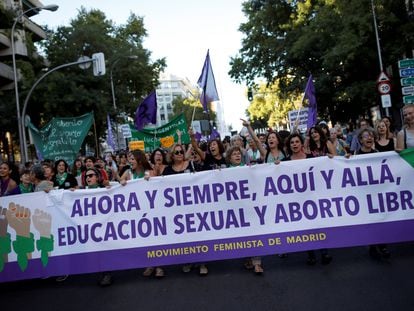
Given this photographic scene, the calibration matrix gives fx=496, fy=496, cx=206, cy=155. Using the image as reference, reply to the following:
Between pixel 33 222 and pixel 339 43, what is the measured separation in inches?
826

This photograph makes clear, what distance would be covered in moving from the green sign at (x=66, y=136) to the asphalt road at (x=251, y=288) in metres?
5.53

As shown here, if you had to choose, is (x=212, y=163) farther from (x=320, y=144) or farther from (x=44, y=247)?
(x=44, y=247)

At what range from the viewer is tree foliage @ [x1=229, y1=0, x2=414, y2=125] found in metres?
23.8

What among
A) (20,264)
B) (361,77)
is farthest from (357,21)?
(20,264)

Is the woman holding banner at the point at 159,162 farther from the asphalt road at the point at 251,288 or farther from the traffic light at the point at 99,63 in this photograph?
the traffic light at the point at 99,63

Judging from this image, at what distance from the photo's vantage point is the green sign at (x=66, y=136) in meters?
11.6

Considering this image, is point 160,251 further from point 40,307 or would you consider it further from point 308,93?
point 308,93

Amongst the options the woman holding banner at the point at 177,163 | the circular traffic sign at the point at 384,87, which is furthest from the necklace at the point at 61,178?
the circular traffic sign at the point at 384,87

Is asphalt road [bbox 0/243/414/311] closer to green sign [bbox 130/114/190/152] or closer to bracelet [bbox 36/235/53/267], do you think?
bracelet [bbox 36/235/53/267]

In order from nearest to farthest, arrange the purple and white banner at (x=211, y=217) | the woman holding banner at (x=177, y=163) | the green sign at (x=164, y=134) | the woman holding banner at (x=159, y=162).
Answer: the purple and white banner at (x=211, y=217)
the woman holding banner at (x=177, y=163)
the woman holding banner at (x=159, y=162)
the green sign at (x=164, y=134)

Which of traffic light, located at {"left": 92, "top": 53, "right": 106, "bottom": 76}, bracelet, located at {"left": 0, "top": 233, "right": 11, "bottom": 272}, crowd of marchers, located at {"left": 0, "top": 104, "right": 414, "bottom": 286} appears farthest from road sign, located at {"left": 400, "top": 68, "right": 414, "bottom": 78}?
traffic light, located at {"left": 92, "top": 53, "right": 106, "bottom": 76}

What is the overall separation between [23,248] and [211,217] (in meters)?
2.38

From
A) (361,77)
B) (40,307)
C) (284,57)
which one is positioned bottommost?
(40,307)

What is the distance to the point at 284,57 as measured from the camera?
29594 mm
